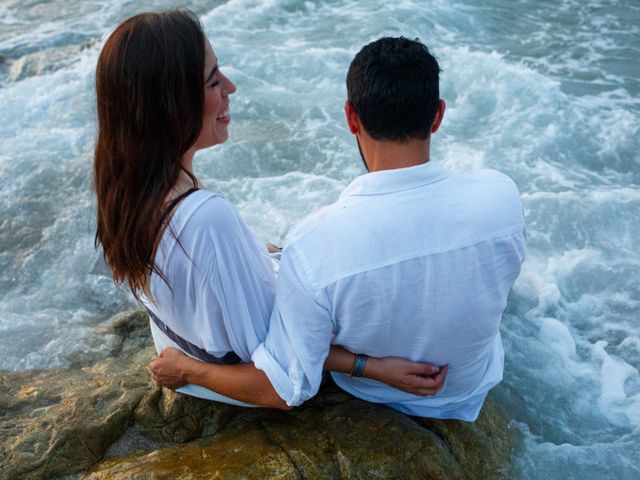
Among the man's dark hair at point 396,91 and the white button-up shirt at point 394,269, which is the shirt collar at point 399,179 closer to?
the white button-up shirt at point 394,269

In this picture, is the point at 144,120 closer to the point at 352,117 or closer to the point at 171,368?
the point at 352,117

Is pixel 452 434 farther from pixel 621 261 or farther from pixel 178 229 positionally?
pixel 621 261

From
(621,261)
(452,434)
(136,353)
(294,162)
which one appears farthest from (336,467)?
(294,162)

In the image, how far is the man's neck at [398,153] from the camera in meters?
2.10

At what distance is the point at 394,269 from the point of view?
2.07m

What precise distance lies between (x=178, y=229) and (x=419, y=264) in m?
0.72

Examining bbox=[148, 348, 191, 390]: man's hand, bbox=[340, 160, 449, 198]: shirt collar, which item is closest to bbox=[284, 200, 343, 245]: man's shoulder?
bbox=[340, 160, 449, 198]: shirt collar

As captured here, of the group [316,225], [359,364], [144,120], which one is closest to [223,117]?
[144,120]

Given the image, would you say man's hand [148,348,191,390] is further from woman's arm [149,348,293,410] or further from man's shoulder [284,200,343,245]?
man's shoulder [284,200,343,245]

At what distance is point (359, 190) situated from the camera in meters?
2.11

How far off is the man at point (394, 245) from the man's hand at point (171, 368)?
0.43 meters

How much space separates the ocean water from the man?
1.20 m

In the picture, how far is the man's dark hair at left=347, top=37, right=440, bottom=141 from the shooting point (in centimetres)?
206

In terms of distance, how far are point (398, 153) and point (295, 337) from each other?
2.03 ft
